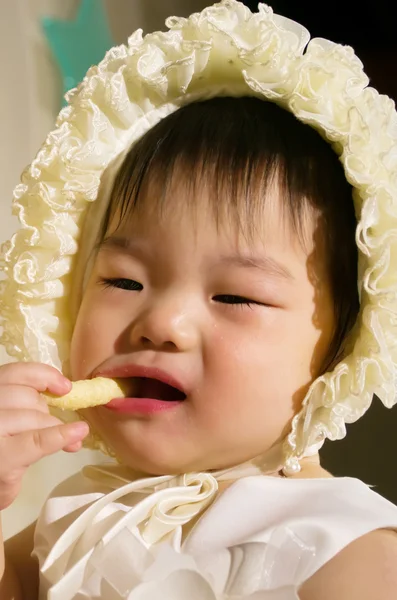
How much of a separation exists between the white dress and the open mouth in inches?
2.8

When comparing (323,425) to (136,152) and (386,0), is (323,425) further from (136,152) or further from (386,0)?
(386,0)

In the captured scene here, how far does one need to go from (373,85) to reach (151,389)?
33.6 inches

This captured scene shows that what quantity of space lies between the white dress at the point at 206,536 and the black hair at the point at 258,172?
0.13m

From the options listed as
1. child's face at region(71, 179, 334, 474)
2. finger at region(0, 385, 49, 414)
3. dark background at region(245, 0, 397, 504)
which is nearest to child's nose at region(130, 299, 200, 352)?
child's face at region(71, 179, 334, 474)

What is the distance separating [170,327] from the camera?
21.9 inches

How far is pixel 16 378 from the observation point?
52cm

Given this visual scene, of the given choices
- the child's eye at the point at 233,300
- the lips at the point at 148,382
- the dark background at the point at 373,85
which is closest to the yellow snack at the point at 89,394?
the lips at the point at 148,382

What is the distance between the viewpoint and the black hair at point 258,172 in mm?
597

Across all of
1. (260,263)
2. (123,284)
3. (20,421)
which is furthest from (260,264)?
(20,421)

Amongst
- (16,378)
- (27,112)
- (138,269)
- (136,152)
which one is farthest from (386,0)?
(16,378)

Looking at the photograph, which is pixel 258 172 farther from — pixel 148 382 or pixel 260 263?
pixel 148 382

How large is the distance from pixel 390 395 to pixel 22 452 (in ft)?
1.05

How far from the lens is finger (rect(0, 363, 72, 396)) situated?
0.52 metres

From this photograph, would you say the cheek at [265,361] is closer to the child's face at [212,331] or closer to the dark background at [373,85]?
the child's face at [212,331]
